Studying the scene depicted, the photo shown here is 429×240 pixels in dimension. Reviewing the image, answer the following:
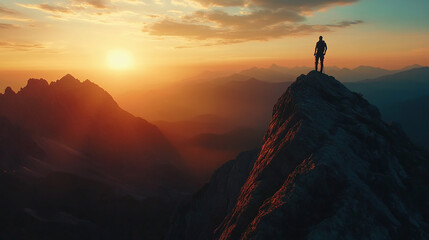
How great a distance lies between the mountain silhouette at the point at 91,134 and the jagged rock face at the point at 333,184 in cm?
11231

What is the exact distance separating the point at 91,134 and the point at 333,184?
524 feet

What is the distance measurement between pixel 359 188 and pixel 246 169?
1416 inches

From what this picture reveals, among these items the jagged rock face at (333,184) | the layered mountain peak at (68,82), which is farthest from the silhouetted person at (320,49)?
the layered mountain peak at (68,82)

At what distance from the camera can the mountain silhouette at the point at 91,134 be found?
131m

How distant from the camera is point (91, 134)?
6220 inches

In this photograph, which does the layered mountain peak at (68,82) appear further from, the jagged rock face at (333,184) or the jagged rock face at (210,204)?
the jagged rock face at (333,184)

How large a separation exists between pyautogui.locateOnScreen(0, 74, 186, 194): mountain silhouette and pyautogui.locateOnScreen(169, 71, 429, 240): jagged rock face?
11231 centimetres

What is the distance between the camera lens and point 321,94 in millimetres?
23828

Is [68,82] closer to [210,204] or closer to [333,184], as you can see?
[210,204]

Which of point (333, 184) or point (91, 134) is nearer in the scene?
point (333, 184)

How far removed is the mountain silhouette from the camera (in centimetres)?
13100

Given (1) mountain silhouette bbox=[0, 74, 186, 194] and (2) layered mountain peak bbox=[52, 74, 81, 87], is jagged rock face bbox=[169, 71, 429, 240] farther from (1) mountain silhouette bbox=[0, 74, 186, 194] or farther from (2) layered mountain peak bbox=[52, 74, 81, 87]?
(2) layered mountain peak bbox=[52, 74, 81, 87]

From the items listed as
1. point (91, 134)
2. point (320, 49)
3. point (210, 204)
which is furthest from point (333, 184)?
point (91, 134)

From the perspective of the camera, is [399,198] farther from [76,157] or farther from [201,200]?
[76,157]
